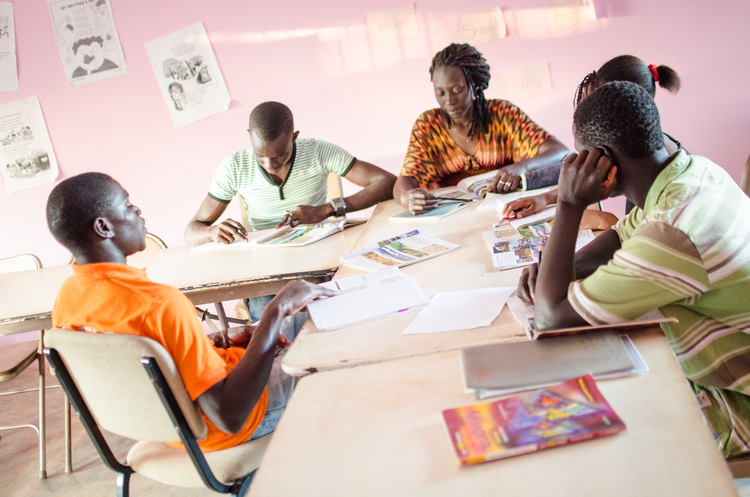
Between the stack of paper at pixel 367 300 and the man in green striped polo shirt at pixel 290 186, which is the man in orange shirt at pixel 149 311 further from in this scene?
the man in green striped polo shirt at pixel 290 186

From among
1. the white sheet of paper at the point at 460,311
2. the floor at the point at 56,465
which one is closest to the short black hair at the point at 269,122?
the white sheet of paper at the point at 460,311

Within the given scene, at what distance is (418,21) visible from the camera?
10.3 feet

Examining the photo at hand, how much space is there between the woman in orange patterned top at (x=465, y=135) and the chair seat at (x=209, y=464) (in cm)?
124

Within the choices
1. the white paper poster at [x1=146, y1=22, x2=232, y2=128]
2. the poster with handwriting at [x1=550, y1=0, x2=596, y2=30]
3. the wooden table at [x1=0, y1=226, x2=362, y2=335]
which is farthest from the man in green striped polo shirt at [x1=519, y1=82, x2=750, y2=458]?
the white paper poster at [x1=146, y1=22, x2=232, y2=128]

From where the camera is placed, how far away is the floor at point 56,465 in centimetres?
220

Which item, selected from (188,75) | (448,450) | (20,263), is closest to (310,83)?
(188,75)

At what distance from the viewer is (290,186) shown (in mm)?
2695

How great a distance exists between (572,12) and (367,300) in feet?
8.29

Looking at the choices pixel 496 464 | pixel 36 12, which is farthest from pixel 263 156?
pixel 36 12

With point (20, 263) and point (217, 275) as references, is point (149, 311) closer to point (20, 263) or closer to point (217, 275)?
point (217, 275)

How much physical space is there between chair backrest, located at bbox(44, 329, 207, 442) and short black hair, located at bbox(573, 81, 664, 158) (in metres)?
0.96

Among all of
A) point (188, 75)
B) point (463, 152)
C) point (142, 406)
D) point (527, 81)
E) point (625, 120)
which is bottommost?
point (142, 406)

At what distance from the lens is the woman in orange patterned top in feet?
7.75

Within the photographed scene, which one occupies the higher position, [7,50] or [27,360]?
[7,50]
